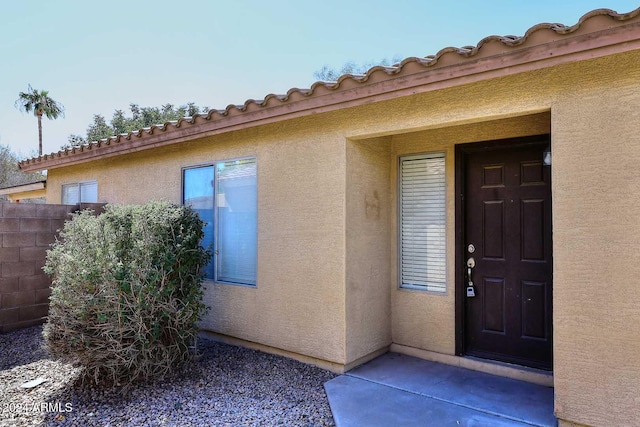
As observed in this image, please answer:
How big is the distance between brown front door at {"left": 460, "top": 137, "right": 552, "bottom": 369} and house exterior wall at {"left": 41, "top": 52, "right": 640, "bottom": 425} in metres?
0.25

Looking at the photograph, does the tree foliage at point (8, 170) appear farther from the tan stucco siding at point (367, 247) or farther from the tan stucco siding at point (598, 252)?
the tan stucco siding at point (598, 252)

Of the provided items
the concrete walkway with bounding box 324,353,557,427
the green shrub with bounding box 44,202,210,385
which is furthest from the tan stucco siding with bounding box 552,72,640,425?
the green shrub with bounding box 44,202,210,385

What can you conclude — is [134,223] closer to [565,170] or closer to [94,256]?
[94,256]

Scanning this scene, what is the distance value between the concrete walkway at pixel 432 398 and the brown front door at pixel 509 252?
0.48 meters

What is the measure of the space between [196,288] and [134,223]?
1068 mm

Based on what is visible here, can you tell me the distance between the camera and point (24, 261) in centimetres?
711

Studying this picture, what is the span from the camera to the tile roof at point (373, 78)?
2.99 m

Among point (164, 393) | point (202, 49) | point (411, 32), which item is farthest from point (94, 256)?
point (411, 32)

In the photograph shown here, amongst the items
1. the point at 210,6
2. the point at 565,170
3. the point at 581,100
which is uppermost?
the point at 210,6

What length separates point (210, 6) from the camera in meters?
10.1

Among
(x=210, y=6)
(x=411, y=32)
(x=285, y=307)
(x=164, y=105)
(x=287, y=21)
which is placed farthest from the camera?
(x=164, y=105)

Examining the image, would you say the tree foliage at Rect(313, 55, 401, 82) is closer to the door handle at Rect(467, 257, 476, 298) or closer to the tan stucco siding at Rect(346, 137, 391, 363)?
the tan stucco siding at Rect(346, 137, 391, 363)

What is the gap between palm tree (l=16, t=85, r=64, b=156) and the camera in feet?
95.6

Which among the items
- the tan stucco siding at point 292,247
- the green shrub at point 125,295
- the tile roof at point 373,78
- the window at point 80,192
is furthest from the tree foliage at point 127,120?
the green shrub at point 125,295
